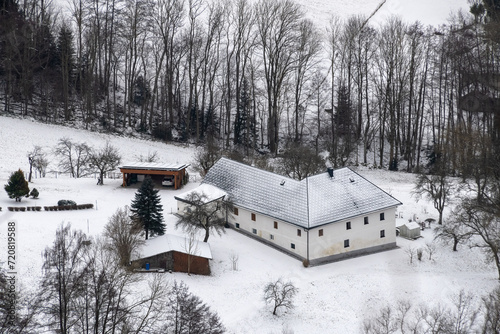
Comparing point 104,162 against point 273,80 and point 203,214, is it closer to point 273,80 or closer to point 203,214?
point 203,214

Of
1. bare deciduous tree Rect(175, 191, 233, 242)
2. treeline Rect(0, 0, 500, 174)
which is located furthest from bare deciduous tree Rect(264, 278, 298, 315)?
treeline Rect(0, 0, 500, 174)

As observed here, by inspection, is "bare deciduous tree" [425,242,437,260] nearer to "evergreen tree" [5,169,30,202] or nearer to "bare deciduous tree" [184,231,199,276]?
"bare deciduous tree" [184,231,199,276]

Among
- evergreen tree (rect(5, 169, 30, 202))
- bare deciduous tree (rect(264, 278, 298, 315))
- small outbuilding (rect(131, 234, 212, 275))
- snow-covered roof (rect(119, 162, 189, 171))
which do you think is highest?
snow-covered roof (rect(119, 162, 189, 171))

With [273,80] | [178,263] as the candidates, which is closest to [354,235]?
[178,263]

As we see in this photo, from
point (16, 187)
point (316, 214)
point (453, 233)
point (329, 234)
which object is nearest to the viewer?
point (329, 234)

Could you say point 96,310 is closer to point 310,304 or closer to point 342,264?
point 310,304

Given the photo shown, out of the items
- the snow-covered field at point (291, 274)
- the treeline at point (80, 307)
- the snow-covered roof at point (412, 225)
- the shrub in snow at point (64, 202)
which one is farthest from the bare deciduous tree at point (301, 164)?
the treeline at point (80, 307)

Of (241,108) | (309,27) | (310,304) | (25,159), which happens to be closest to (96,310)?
(310,304)
